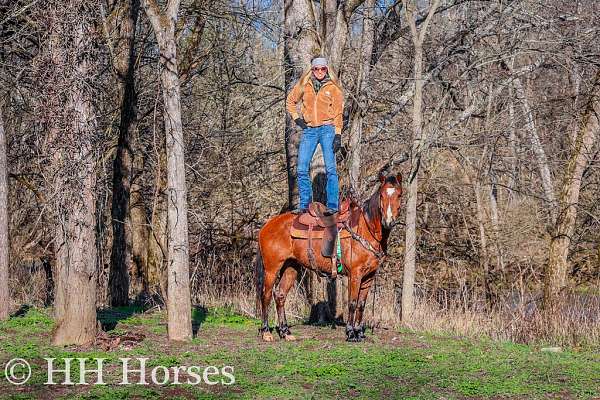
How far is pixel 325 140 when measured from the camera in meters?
11.8

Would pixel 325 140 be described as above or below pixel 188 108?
below

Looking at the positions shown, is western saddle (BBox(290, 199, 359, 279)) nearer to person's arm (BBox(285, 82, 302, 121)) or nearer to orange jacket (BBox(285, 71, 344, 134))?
orange jacket (BBox(285, 71, 344, 134))

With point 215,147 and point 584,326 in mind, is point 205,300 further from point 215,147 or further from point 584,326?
point 584,326

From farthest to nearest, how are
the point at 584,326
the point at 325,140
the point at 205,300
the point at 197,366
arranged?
the point at 205,300 < the point at 584,326 < the point at 325,140 < the point at 197,366

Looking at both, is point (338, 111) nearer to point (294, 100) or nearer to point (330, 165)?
point (294, 100)

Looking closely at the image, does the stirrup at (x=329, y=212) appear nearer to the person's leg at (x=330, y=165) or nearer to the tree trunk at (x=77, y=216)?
the person's leg at (x=330, y=165)

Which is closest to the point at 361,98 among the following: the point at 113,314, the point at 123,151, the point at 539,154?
the point at 123,151

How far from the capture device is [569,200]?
16.7m

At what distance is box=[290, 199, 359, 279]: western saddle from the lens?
1115cm

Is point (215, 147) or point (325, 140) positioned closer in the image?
point (325, 140)

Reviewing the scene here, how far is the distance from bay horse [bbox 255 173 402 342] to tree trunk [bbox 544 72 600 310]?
624 cm

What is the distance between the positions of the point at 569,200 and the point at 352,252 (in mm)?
7307

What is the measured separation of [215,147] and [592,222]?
8.62 meters

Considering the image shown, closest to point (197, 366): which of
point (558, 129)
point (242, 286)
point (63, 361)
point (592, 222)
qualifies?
point (63, 361)
